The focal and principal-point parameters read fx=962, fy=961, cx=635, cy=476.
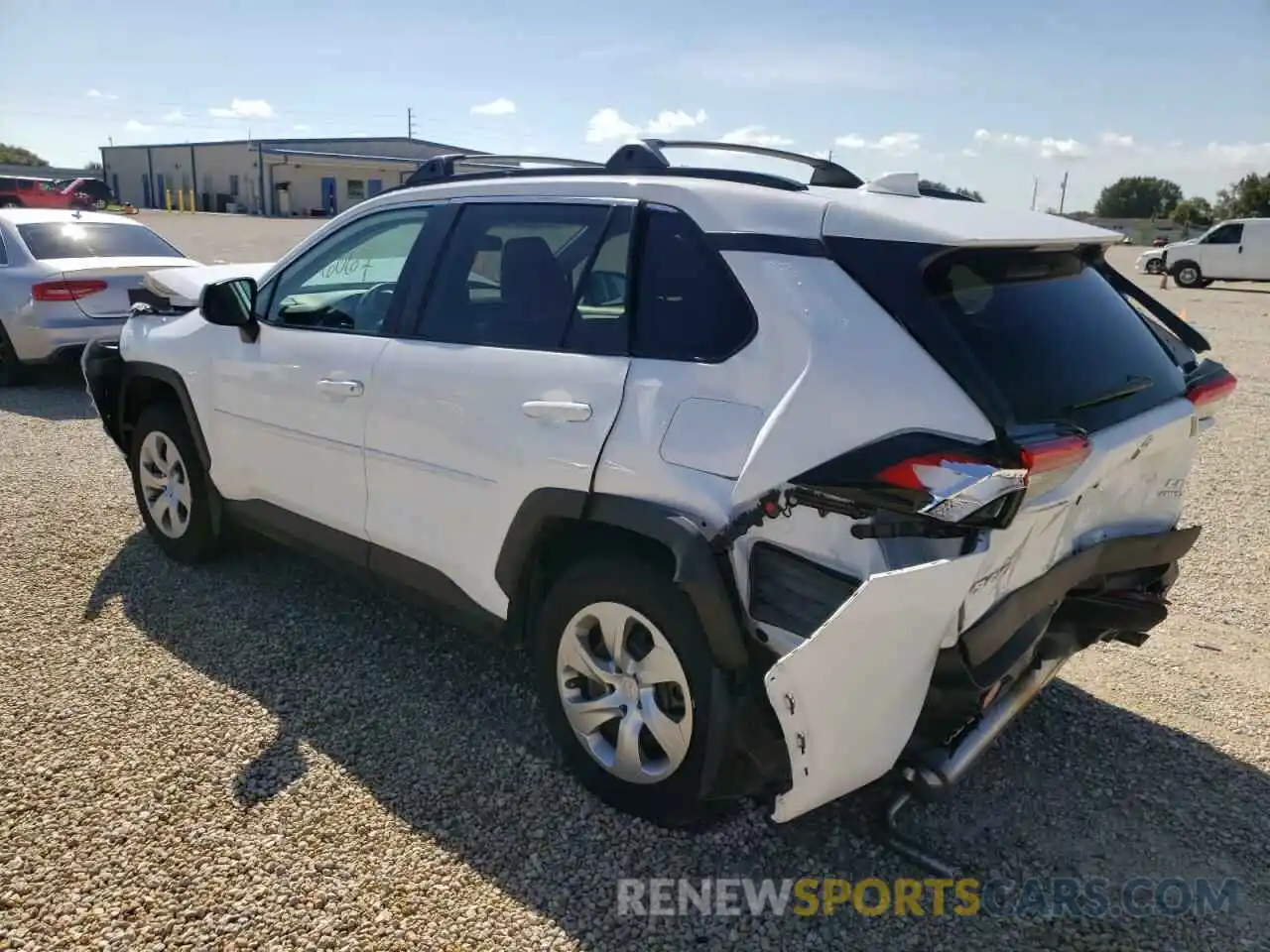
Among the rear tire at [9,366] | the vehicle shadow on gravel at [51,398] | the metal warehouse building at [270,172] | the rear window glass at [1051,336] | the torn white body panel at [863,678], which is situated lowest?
the vehicle shadow on gravel at [51,398]

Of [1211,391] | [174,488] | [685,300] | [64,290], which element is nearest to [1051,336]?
[1211,391]

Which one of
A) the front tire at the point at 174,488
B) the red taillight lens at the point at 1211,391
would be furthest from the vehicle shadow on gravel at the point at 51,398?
the red taillight lens at the point at 1211,391

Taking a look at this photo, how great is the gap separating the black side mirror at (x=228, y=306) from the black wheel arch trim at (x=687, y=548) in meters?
1.91

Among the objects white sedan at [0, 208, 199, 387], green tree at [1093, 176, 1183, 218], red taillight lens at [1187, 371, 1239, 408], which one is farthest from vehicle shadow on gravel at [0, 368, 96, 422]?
green tree at [1093, 176, 1183, 218]

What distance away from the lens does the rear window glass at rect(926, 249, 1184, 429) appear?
2330 mm

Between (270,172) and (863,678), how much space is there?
205 ft

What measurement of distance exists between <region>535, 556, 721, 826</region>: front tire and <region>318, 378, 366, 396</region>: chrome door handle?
1.12 meters

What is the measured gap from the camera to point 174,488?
183 inches

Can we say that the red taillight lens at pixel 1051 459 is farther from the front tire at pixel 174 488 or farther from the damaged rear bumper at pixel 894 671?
the front tire at pixel 174 488

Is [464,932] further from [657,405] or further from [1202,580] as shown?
[1202,580]

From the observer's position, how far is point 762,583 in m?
2.43

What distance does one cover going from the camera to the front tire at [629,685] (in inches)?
102

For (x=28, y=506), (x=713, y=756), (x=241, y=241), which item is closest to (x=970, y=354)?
(x=713, y=756)

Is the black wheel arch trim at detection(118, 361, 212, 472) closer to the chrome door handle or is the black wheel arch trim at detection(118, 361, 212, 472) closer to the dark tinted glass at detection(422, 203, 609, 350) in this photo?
the chrome door handle
